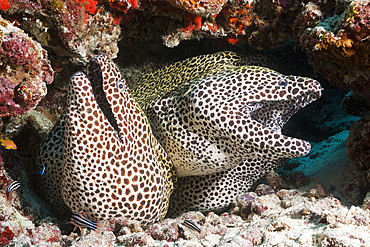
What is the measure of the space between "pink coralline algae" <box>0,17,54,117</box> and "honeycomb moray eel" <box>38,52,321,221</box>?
1.07 metres

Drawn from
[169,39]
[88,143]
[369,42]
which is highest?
[169,39]

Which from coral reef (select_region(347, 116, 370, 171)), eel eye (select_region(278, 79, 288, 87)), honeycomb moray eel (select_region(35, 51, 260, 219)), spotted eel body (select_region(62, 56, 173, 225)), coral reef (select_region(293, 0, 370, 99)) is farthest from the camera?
honeycomb moray eel (select_region(35, 51, 260, 219))

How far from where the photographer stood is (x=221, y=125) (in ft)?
9.84

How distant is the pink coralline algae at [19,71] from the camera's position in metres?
2.33

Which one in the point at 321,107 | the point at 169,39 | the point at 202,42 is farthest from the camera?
the point at 321,107

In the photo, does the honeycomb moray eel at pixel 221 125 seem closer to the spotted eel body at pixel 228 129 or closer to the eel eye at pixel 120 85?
the spotted eel body at pixel 228 129

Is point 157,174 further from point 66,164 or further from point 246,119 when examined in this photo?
point 246,119

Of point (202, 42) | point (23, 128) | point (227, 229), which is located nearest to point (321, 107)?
point (202, 42)

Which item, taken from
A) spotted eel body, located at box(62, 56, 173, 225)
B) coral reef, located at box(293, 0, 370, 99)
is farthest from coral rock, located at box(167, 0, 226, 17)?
spotted eel body, located at box(62, 56, 173, 225)

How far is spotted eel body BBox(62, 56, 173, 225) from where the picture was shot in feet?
8.68

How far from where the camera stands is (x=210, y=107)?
9.96ft

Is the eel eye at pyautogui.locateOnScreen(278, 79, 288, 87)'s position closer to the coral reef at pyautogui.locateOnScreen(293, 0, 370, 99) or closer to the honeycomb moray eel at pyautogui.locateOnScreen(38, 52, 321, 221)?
the honeycomb moray eel at pyautogui.locateOnScreen(38, 52, 321, 221)

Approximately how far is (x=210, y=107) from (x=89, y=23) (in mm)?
1744

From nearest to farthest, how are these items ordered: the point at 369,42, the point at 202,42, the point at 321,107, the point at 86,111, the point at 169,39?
1. the point at 369,42
2. the point at 86,111
3. the point at 169,39
4. the point at 202,42
5. the point at 321,107
